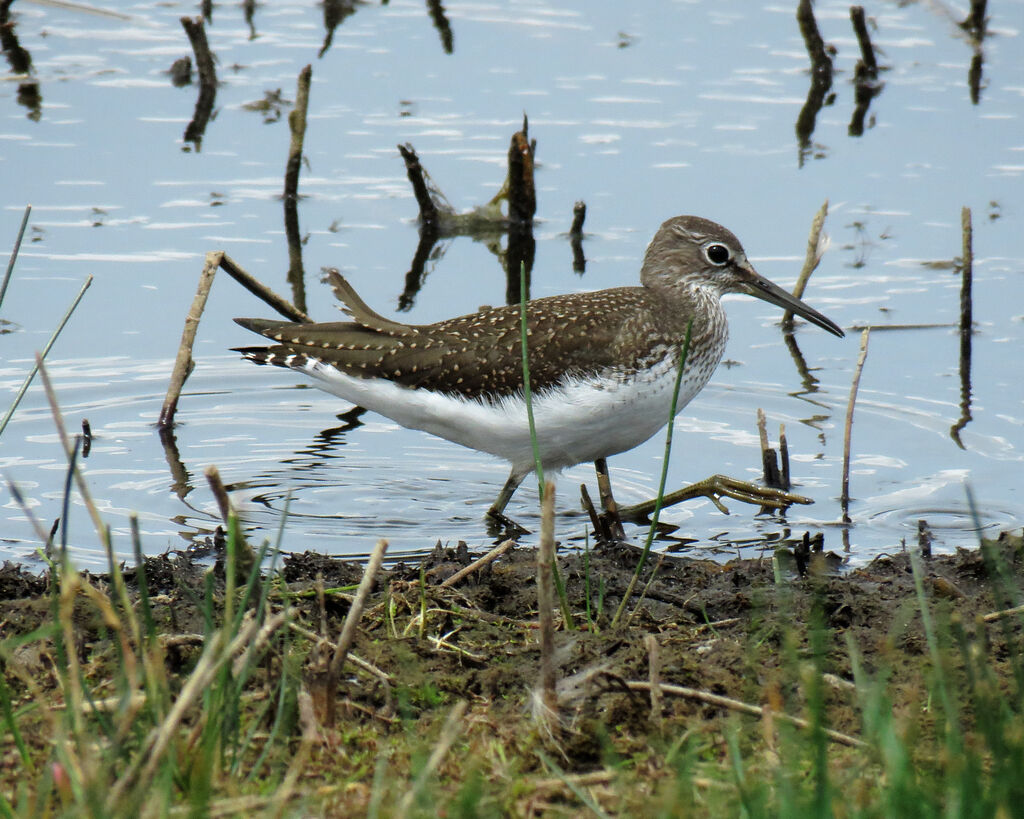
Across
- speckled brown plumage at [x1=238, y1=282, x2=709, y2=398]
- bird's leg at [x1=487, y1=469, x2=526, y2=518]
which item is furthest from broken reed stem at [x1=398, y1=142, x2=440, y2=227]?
bird's leg at [x1=487, y1=469, x2=526, y2=518]

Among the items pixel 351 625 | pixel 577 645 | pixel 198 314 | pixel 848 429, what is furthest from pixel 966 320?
pixel 351 625

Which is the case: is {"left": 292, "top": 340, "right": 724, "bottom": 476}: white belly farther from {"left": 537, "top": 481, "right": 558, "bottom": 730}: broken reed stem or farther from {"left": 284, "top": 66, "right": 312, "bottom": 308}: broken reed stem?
{"left": 537, "top": 481, "right": 558, "bottom": 730}: broken reed stem

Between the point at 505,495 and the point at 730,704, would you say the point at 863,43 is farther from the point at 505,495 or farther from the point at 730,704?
the point at 730,704

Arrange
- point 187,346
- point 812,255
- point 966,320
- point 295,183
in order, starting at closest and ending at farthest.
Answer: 1. point 187,346
2. point 966,320
3. point 812,255
4. point 295,183

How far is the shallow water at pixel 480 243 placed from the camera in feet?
23.4

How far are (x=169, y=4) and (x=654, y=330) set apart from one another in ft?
30.2

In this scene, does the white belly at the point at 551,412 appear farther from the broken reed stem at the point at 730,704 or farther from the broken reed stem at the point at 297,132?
the broken reed stem at the point at 297,132

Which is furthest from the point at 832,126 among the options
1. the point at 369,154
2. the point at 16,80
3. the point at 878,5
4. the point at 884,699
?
the point at 884,699

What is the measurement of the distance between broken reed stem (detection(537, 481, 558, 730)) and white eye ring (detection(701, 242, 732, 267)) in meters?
4.20

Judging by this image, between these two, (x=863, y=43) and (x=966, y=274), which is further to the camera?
(x=863, y=43)

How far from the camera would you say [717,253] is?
7.39 metres

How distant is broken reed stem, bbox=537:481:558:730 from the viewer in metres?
3.30

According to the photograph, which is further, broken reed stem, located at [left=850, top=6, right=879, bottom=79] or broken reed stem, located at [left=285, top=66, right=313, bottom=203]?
broken reed stem, located at [left=850, top=6, right=879, bottom=79]

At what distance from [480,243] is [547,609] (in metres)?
7.02
